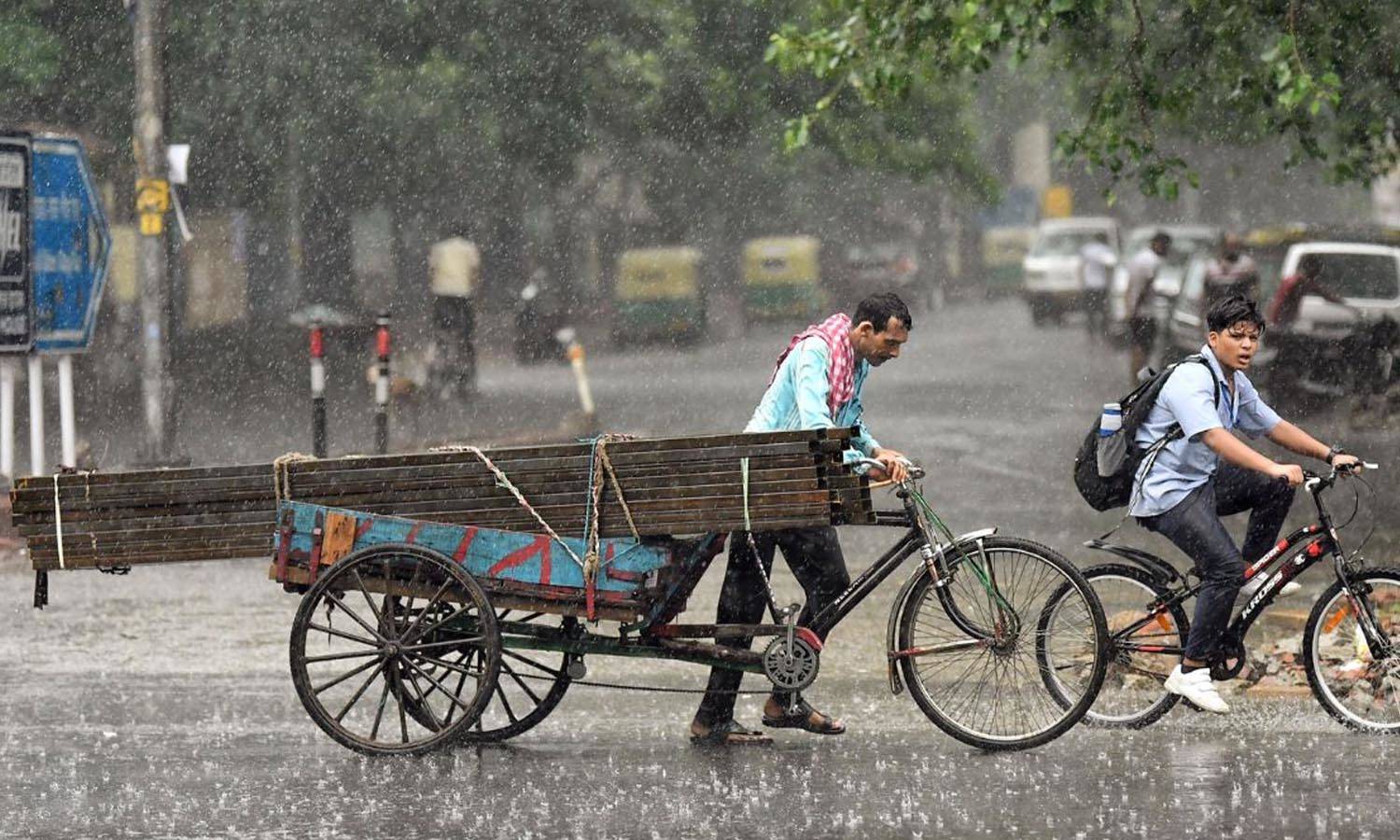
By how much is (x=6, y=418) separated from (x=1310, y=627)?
10.7 meters

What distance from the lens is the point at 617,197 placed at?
4784 cm

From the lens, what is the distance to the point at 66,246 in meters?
15.2

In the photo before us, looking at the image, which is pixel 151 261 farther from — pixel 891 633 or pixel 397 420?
pixel 891 633

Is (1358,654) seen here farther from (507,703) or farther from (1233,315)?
(507,703)

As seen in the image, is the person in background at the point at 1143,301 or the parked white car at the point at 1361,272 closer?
the parked white car at the point at 1361,272

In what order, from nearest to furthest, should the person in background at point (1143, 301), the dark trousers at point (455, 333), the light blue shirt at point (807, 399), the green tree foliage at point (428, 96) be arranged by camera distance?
→ 1. the light blue shirt at point (807, 399)
2. the person in background at point (1143, 301)
3. the dark trousers at point (455, 333)
4. the green tree foliage at point (428, 96)

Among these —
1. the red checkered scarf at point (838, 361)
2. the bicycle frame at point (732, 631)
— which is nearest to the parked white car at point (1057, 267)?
the red checkered scarf at point (838, 361)

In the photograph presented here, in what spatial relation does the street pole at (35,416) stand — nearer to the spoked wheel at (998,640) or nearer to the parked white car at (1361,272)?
the spoked wheel at (998,640)

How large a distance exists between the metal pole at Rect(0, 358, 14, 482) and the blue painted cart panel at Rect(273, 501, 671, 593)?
8742 mm

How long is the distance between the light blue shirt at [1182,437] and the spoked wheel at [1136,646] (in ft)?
1.13

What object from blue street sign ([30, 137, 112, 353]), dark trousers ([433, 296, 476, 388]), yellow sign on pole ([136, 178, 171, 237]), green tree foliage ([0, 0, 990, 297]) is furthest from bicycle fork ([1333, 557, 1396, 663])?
green tree foliage ([0, 0, 990, 297])

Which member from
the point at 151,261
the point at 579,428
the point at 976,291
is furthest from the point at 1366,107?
the point at 976,291

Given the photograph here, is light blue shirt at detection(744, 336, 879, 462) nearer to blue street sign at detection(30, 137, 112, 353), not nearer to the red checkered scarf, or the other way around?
the red checkered scarf

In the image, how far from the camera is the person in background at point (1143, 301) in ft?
73.7
